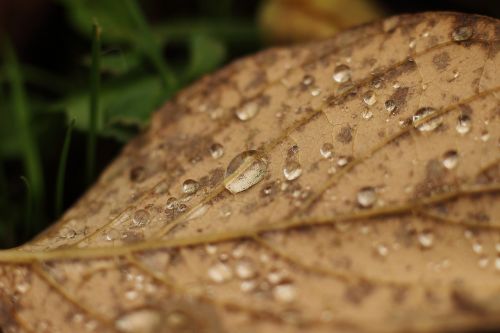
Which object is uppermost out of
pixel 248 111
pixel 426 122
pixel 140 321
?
pixel 248 111

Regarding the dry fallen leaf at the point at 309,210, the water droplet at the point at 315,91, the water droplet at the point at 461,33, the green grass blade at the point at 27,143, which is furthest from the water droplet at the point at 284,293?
the green grass blade at the point at 27,143

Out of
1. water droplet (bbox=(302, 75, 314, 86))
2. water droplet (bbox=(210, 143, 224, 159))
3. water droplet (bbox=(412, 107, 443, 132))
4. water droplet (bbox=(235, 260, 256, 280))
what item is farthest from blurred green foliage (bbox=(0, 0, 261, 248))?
water droplet (bbox=(412, 107, 443, 132))

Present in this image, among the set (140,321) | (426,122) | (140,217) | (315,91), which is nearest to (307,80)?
(315,91)

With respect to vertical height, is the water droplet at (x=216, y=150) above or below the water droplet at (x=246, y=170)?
above

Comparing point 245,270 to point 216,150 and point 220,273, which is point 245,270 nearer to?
point 220,273

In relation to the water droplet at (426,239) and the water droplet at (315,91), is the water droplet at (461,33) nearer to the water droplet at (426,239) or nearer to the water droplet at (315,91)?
the water droplet at (315,91)

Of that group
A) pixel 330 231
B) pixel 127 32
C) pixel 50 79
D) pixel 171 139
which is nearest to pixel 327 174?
pixel 330 231

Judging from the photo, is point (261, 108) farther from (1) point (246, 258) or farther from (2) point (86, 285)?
(2) point (86, 285)

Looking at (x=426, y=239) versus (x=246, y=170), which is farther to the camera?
(x=246, y=170)
